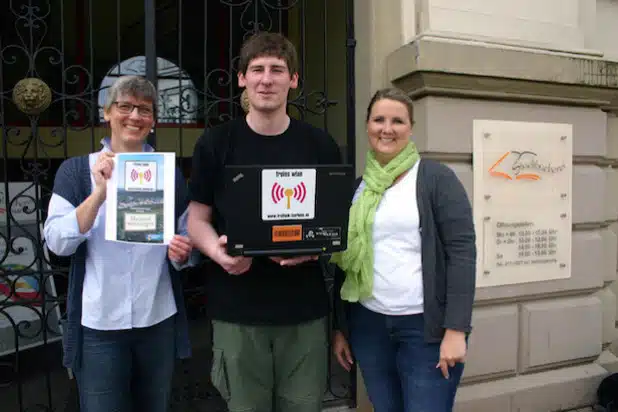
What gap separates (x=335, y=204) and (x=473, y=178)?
6.01 feet

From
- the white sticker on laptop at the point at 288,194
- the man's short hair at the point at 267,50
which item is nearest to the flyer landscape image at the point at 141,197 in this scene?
the white sticker on laptop at the point at 288,194

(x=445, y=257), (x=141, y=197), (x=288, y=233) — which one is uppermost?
(x=141, y=197)

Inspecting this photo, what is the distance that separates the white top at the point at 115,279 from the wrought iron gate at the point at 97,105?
4.02ft

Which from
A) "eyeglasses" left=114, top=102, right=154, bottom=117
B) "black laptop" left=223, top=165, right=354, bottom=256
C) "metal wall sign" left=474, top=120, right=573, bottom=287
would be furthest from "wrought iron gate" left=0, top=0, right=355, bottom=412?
"black laptop" left=223, top=165, right=354, bottom=256

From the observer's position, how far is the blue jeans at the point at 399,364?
205 centimetres

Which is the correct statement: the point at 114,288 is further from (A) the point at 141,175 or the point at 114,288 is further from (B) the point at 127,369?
(A) the point at 141,175

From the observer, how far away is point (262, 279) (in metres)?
2.00

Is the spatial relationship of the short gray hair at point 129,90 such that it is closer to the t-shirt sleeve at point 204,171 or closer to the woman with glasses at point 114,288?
the woman with glasses at point 114,288

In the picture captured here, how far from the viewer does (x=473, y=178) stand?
3357mm

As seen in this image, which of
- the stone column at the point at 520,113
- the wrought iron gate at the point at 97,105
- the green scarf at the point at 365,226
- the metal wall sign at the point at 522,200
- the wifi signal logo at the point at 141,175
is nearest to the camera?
the wifi signal logo at the point at 141,175

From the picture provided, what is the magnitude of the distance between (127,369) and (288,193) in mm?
987

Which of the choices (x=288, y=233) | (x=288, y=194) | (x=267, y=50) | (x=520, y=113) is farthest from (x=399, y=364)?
(x=520, y=113)

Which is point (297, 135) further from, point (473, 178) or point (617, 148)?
point (617, 148)

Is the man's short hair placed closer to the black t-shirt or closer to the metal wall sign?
the black t-shirt
